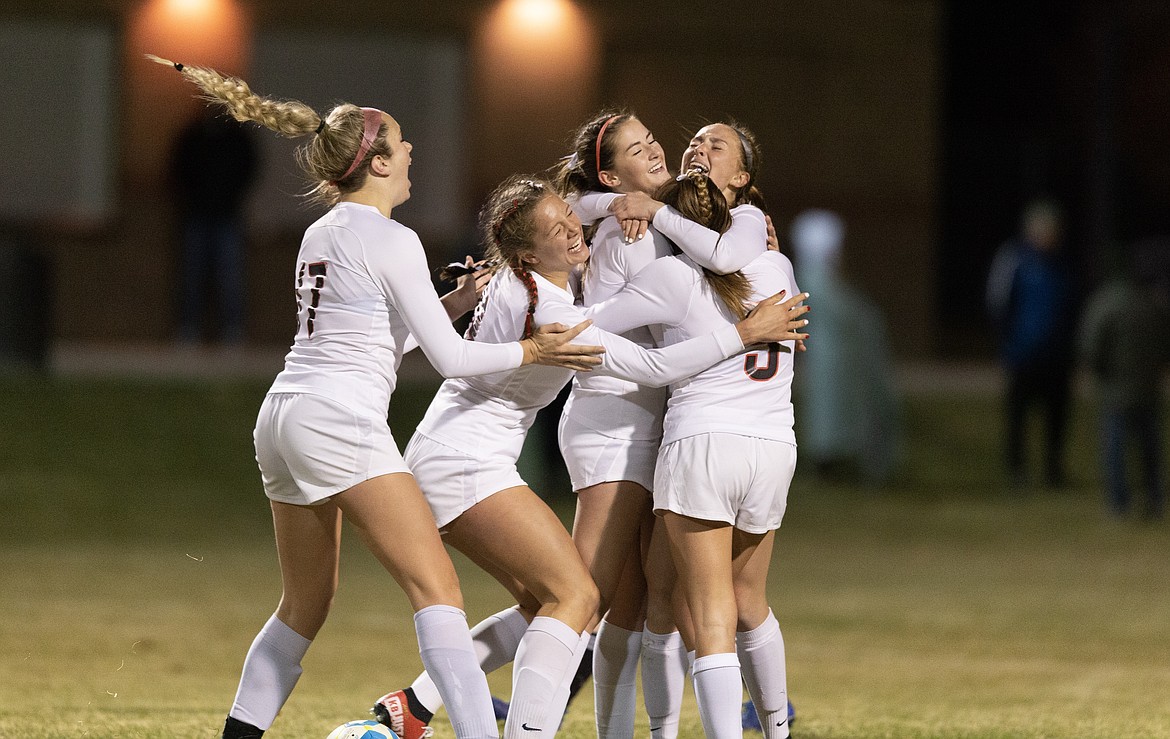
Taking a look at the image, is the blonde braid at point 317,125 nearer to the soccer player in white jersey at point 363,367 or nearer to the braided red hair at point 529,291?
the soccer player in white jersey at point 363,367

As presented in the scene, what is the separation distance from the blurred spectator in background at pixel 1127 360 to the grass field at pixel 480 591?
722 mm

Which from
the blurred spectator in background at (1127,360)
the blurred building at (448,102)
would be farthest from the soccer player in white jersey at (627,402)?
the blurred building at (448,102)

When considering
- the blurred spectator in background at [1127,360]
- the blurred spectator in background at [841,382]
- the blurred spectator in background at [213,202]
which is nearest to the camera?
the blurred spectator in background at [1127,360]

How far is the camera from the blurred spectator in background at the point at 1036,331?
1473cm

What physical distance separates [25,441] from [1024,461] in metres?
8.24

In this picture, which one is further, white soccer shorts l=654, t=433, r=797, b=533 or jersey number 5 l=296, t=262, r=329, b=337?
white soccer shorts l=654, t=433, r=797, b=533

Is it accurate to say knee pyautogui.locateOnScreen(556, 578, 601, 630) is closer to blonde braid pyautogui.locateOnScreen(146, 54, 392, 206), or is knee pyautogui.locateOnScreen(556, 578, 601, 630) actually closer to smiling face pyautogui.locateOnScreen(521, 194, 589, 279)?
smiling face pyautogui.locateOnScreen(521, 194, 589, 279)

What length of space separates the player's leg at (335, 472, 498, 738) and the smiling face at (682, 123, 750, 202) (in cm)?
142

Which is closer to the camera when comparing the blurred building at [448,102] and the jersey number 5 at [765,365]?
the jersey number 5 at [765,365]

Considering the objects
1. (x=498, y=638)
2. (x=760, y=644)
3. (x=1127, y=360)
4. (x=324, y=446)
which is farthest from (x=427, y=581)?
(x=1127, y=360)

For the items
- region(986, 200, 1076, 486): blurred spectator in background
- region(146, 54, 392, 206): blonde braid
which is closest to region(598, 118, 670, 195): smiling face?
region(146, 54, 392, 206): blonde braid

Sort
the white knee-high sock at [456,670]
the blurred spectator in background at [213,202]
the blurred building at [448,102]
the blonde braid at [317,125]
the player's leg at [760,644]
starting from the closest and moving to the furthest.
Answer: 1. the white knee-high sock at [456,670]
2. the blonde braid at [317,125]
3. the player's leg at [760,644]
4. the blurred spectator in background at [213,202]
5. the blurred building at [448,102]

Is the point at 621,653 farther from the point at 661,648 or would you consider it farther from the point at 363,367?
the point at 363,367

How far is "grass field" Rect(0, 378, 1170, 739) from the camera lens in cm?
739
